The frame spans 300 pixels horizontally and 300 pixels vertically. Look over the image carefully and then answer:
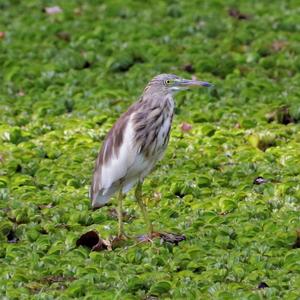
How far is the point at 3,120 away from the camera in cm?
1052

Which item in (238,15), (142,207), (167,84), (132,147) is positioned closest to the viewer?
(132,147)

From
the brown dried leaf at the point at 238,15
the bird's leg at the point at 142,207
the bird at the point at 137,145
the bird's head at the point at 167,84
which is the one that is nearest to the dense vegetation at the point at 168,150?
the brown dried leaf at the point at 238,15

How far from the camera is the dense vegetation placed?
23.4ft

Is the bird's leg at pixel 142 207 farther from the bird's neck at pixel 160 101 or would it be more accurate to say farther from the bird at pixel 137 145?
the bird's neck at pixel 160 101

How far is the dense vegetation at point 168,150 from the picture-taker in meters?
7.12

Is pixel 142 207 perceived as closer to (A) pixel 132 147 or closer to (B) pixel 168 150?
(A) pixel 132 147

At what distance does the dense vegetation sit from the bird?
1.05 ft

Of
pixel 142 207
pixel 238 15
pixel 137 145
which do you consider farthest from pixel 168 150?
pixel 238 15

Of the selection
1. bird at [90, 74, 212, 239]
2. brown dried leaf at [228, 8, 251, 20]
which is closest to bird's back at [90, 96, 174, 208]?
bird at [90, 74, 212, 239]

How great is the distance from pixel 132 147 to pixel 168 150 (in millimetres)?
2100

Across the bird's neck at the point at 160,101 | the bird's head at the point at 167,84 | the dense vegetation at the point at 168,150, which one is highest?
the bird's head at the point at 167,84

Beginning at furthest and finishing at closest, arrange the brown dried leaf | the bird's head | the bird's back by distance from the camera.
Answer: the brown dried leaf
the bird's head
the bird's back

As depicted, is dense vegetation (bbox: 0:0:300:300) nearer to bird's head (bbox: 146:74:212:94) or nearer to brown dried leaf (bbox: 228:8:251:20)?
brown dried leaf (bbox: 228:8:251:20)

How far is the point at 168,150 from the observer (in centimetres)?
974
